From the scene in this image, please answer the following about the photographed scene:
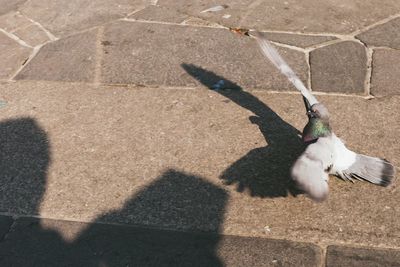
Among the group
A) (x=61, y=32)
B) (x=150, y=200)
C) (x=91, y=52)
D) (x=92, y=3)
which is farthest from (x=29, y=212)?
(x=92, y=3)

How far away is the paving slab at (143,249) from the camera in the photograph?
294 centimetres

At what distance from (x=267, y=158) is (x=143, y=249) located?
1.18 m

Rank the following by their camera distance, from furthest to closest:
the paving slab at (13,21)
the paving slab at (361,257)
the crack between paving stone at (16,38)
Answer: the paving slab at (13,21) → the crack between paving stone at (16,38) → the paving slab at (361,257)

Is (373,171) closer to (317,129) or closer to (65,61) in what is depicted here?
(317,129)

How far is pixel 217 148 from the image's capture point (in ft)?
12.4

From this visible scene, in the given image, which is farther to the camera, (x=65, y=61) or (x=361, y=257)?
(x=65, y=61)

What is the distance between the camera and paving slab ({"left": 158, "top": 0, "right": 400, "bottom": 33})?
5371 millimetres

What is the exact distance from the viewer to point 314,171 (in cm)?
303

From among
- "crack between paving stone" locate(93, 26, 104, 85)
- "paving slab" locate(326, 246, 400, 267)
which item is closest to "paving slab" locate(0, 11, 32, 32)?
"crack between paving stone" locate(93, 26, 104, 85)

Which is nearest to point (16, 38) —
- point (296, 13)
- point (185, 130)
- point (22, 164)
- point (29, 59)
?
point (29, 59)

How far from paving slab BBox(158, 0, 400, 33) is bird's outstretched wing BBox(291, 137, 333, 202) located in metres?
2.37

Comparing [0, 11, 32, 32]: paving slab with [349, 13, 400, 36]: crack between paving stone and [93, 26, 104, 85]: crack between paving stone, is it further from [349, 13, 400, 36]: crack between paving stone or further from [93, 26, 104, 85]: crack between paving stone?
[349, 13, 400, 36]: crack between paving stone

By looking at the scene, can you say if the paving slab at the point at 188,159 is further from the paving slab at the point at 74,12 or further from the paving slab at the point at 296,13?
the paving slab at the point at 296,13

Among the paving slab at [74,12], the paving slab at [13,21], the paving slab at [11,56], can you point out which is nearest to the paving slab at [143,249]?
the paving slab at [11,56]
